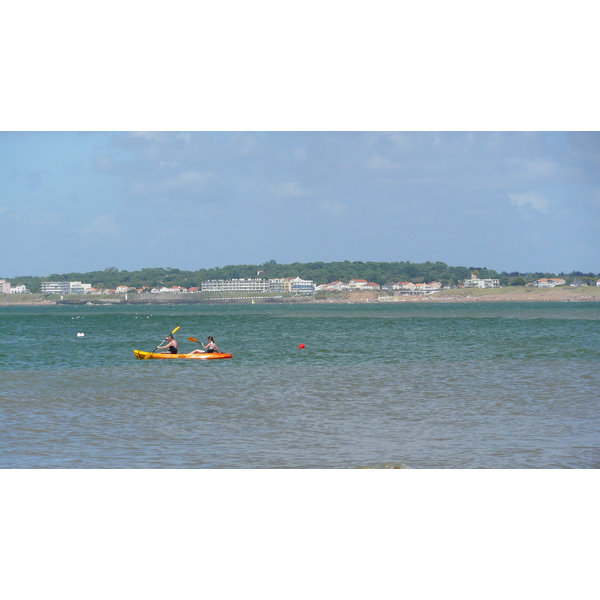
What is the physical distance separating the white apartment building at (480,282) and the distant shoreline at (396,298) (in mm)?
1466

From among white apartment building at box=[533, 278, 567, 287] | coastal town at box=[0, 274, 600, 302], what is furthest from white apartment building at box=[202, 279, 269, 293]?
white apartment building at box=[533, 278, 567, 287]

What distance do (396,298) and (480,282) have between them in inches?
834

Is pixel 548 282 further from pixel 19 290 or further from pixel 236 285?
pixel 19 290

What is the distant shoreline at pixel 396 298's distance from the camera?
470 feet

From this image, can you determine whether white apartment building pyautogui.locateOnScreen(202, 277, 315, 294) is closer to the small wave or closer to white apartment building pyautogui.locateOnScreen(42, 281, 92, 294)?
white apartment building pyautogui.locateOnScreen(42, 281, 92, 294)

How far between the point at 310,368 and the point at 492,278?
469 ft

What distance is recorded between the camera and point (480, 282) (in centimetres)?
16112

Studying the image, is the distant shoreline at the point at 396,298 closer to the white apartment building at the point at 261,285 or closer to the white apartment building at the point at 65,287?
the white apartment building at the point at 65,287

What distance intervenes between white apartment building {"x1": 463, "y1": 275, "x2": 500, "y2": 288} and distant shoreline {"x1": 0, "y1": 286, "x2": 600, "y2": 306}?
147 cm

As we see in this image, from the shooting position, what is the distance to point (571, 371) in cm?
2017

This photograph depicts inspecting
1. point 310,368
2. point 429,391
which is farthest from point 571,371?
point 310,368

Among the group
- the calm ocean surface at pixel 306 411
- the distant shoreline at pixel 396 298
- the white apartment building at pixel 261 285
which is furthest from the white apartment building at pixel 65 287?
the calm ocean surface at pixel 306 411

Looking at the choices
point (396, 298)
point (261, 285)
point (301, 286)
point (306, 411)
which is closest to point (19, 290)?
point (261, 285)

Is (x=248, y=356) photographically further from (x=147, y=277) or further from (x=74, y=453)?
(x=147, y=277)
